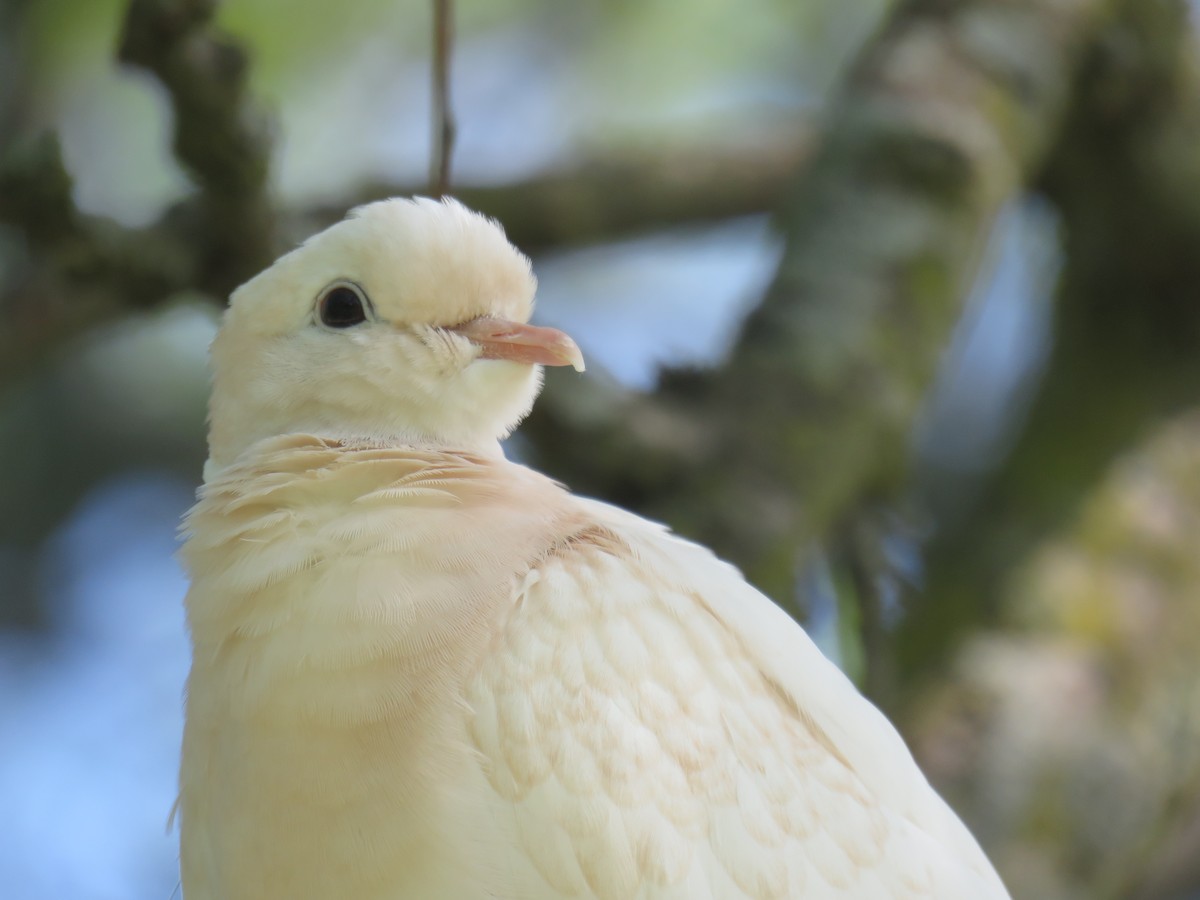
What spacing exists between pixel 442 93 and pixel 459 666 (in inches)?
46.3

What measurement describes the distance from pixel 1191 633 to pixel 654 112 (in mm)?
3717

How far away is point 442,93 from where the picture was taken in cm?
270

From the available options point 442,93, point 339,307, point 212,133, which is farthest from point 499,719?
point 212,133

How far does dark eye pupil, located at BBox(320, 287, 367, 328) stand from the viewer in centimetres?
262

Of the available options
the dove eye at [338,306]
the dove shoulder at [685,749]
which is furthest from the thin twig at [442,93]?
the dove shoulder at [685,749]

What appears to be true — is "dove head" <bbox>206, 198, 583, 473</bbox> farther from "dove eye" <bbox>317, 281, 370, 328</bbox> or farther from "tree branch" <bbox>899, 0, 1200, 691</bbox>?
"tree branch" <bbox>899, 0, 1200, 691</bbox>

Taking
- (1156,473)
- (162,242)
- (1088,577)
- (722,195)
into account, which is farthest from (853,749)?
(722,195)

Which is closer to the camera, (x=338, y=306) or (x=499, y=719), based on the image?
(x=499, y=719)

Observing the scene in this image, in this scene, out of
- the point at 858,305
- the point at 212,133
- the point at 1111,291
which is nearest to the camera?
the point at 212,133

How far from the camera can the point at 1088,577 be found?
4.41m

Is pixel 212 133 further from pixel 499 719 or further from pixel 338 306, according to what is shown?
pixel 499 719

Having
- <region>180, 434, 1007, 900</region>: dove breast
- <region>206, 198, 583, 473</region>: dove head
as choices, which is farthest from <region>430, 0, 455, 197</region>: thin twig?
<region>180, 434, 1007, 900</region>: dove breast

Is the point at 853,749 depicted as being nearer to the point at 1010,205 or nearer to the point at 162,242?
the point at 162,242

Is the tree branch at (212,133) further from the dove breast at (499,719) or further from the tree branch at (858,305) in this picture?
the tree branch at (858,305)
